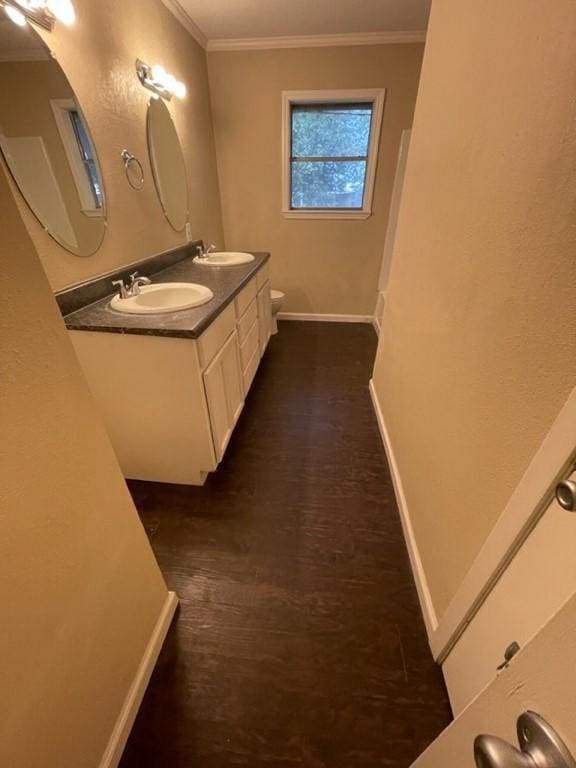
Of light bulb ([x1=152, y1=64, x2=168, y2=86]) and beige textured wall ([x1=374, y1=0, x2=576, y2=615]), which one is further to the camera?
light bulb ([x1=152, y1=64, x2=168, y2=86])

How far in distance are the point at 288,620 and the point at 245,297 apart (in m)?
1.67

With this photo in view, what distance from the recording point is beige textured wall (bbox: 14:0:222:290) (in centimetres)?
137

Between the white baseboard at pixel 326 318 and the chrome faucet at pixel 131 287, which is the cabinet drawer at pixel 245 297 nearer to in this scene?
the chrome faucet at pixel 131 287

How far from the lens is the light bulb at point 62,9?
121 centimetres

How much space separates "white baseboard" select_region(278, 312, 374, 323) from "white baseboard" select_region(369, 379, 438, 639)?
1.96 meters

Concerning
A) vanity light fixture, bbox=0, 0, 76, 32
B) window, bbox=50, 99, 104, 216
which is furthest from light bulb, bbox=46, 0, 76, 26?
window, bbox=50, 99, 104, 216

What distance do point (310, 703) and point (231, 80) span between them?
3956 mm

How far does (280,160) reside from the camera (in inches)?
116

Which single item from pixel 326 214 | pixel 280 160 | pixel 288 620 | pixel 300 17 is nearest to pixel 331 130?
pixel 280 160

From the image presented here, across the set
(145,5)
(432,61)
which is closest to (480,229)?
(432,61)

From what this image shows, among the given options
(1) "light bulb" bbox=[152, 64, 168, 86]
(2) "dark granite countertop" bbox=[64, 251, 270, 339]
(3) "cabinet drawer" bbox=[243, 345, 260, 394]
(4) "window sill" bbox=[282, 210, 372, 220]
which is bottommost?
(3) "cabinet drawer" bbox=[243, 345, 260, 394]

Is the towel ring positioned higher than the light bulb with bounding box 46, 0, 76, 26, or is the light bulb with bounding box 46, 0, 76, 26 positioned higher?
the light bulb with bounding box 46, 0, 76, 26

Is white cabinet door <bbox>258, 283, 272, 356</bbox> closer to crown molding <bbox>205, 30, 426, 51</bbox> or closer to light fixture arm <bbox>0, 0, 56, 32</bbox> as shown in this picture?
light fixture arm <bbox>0, 0, 56, 32</bbox>

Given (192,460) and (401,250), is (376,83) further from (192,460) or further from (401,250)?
(192,460)
